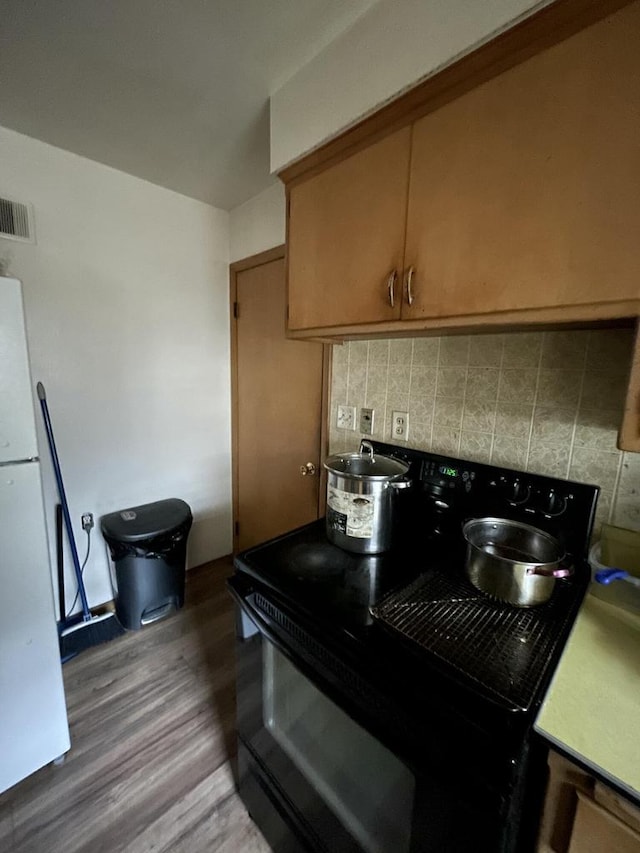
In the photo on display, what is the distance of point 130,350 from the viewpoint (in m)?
1.95

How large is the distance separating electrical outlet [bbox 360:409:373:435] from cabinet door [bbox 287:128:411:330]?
1.58 feet

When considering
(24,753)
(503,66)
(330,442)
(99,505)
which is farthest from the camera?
(99,505)

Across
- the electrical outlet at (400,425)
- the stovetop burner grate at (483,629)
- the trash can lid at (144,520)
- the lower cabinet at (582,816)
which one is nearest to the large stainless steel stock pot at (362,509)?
the stovetop burner grate at (483,629)

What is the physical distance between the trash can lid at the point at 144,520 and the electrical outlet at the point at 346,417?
1.04 m

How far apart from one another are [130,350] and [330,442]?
1225 millimetres

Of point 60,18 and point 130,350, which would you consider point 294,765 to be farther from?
point 60,18

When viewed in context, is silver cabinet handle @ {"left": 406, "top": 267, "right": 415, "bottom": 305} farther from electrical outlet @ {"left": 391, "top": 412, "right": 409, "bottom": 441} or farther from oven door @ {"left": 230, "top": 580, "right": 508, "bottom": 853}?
oven door @ {"left": 230, "top": 580, "right": 508, "bottom": 853}

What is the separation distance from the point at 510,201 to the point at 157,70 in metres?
1.24

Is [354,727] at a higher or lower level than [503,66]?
lower

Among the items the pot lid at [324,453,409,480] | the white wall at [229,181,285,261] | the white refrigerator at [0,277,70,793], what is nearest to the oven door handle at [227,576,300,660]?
the pot lid at [324,453,409,480]

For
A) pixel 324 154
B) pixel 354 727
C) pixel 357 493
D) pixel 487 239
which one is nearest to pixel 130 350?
pixel 324 154

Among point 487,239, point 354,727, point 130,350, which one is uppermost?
point 487,239

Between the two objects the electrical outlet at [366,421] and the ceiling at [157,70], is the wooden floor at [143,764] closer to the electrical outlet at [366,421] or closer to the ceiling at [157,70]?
the electrical outlet at [366,421]

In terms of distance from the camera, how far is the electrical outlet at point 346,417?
1597mm
